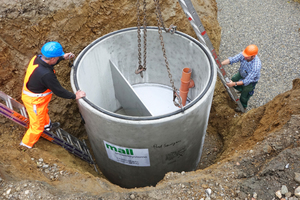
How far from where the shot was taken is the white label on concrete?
381 cm

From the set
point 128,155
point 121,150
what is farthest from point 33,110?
point 128,155

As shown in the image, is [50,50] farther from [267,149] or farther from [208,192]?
[267,149]

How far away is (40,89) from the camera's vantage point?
3596mm

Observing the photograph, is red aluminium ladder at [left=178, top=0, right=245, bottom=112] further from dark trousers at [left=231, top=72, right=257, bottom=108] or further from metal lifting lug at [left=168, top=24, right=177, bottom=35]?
metal lifting lug at [left=168, top=24, right=177, bottom=35]

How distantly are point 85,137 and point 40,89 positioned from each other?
8.40 feet

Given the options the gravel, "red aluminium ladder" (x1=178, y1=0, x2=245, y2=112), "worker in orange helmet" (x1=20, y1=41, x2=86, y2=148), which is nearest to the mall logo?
"worker in orange helmet" (x1=20, y1=41, x2=86, y2=148)

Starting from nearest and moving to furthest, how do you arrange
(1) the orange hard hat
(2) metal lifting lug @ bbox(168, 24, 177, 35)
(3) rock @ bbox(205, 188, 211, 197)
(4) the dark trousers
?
1. (3) rock @ bbox(205, 188, 211, 197)
2. (2) metal lifting lug @ bbox(168, 24, 177, 35)
3. (1) the orange hard hat
4. (4) the dark trousers

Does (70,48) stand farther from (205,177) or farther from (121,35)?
(205,177)

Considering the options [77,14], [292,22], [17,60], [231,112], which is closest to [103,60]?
[77,14]

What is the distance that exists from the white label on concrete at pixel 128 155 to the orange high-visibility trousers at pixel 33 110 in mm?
1085

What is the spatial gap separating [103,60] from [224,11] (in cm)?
Answer: 611

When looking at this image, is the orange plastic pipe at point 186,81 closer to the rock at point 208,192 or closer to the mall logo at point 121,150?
the mall logo at point 121,150

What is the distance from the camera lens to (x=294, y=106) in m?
3.74

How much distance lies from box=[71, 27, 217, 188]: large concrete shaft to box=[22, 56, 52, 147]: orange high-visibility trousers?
533 millimetres
